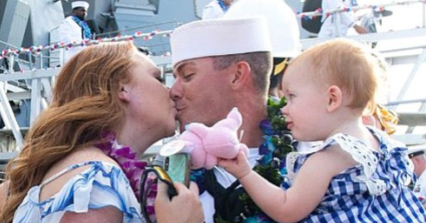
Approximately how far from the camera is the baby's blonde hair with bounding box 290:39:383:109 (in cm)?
196

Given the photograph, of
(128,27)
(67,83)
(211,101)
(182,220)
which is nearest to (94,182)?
(182,220)

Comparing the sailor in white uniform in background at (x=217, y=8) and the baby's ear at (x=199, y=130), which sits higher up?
the baby's ear at (x=199, y=130)

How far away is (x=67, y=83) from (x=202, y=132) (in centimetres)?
52

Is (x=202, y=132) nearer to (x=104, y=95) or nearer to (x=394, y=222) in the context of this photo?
(x=104, y=95)

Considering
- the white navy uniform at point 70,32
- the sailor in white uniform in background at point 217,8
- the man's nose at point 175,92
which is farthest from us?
the white navy uniform at point 70,32

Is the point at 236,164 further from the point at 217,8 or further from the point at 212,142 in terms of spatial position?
the point at 217,8

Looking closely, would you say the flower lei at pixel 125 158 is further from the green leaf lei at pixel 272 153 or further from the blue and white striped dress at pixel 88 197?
the green leaf lei at pixel 272 153

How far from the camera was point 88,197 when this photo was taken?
72.2 inches

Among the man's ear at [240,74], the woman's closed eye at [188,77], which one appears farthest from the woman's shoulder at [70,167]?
the man's ear at [240,74]

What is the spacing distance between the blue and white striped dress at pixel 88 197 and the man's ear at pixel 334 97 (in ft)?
1.93

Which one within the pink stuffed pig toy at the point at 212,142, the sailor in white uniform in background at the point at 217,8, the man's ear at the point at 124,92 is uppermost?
the man's ear at the point at 124,92

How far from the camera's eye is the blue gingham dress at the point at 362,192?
1.91 m

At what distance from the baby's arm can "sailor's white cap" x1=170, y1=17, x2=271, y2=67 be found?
1.83 ft

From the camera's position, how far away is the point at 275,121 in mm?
2320
